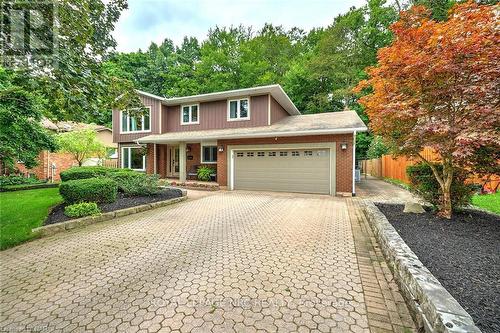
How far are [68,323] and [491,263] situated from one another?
5.33 m

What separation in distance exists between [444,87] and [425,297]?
4657mm

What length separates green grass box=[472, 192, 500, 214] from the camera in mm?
6466

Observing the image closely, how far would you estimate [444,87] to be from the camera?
4.71 meters

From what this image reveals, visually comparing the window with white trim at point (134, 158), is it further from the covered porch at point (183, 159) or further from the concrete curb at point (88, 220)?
the concrete curb at point (88, 220)

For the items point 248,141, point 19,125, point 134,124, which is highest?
point 134,124

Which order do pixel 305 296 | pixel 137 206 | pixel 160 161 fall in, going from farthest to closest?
pixel 160 161 < pixel 137 206 < pixel 305 296

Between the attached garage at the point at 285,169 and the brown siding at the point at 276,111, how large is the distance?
2742 mm

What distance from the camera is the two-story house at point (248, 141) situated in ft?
33.1

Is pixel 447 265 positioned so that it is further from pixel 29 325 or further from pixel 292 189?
pixel 292 189

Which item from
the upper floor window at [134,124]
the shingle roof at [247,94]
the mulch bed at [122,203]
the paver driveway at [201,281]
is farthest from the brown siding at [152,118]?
the paver driveway at [201,281]

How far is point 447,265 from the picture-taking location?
9.92ft

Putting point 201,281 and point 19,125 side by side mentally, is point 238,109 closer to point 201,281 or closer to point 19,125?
point 19,125

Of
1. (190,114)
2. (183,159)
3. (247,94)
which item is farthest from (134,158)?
(247,94)

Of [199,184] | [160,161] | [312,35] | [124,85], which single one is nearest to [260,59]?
[312,35]
